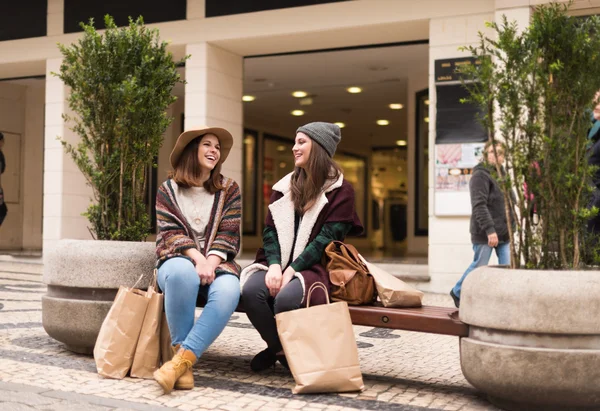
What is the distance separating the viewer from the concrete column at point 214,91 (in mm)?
11531

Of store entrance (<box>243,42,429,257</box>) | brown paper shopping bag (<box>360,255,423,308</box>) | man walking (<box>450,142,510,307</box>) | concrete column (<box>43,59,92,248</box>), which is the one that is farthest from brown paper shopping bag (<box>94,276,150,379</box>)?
concrete column (<box>43,59,92,248</box>)

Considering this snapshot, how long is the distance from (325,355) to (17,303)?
5.01 meters

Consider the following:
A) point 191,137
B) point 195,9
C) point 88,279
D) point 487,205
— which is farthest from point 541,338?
point 195,9

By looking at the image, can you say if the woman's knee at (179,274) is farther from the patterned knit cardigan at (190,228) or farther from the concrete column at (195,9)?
the concrete column at (195,9)

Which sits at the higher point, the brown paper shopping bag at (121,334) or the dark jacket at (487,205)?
the dark jacket at (487,205)

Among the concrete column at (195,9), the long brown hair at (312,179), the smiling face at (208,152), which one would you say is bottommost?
the long brown hair at (312,179)

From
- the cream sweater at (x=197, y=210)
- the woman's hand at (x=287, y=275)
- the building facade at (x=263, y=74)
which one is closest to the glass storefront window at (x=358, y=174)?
the building facade at (x=263, y=74)

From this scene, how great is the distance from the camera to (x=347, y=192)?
14.9 feet

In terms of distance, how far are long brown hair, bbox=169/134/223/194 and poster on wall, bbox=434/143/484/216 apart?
5688 mm

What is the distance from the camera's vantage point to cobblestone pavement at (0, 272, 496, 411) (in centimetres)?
376

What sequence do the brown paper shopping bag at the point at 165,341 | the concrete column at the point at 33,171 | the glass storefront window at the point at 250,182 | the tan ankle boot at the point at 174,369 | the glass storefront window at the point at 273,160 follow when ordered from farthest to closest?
the glass storefront window at the point at 273,160 → the glass storefront window at the point at 250,182 → the concrete column at the point at 33,171 → the brown paper shopping bag at the point at 165,341 → the tan ankle boot at the point at 174,369

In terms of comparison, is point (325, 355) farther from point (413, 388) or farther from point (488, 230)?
point (488, 230)

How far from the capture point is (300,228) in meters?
4.48

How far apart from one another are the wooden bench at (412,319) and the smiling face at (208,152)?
1.33 m
